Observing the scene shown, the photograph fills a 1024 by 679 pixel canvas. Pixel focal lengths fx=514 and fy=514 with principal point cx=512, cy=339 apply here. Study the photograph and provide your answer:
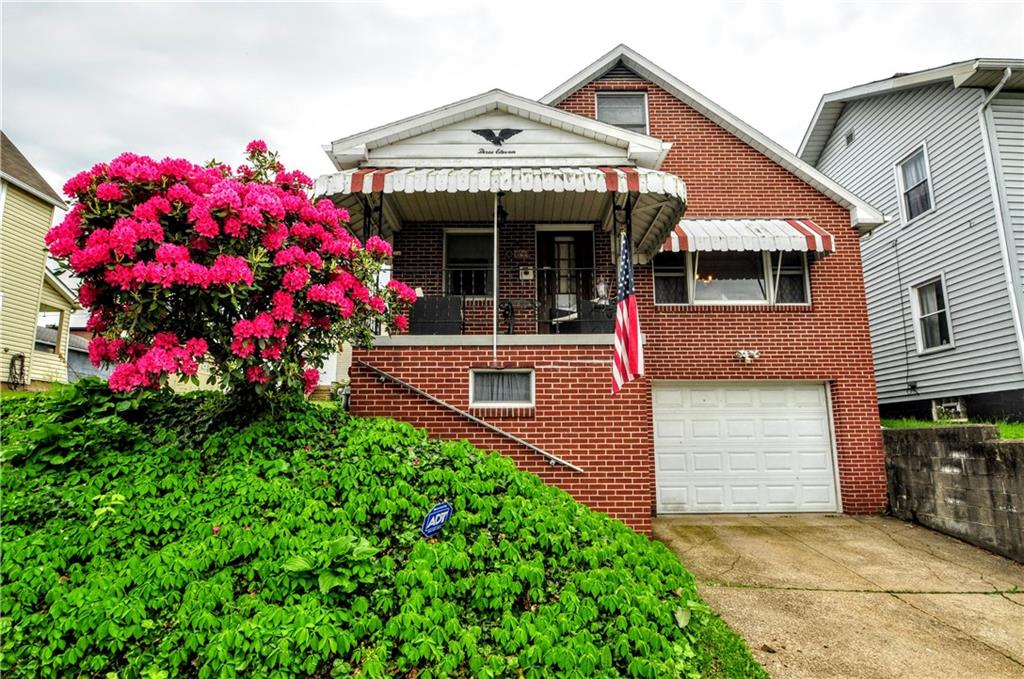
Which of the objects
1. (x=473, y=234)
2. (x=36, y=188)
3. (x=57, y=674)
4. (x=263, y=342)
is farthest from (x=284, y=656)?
(x=36, y=188)

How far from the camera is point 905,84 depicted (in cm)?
1145

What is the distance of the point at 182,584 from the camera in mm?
3420

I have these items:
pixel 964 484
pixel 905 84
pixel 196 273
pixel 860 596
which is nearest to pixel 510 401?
pixel 196 273

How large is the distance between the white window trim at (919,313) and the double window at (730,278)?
377 cm

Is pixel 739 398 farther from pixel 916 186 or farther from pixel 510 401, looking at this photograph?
pixel 916 186

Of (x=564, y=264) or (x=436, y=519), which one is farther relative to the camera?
(x=564, y=264)

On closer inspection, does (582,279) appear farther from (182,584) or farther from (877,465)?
(182,584)

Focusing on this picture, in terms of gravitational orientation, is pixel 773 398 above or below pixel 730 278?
below

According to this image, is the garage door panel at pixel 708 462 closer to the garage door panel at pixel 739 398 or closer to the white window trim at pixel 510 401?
the garage door panel at pixel 739 398

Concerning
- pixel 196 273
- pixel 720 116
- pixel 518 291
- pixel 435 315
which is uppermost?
pixel 720 116

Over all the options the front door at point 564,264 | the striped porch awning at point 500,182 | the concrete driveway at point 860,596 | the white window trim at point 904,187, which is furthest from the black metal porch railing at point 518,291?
the white window trim at point 904,187

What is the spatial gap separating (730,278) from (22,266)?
715 inches

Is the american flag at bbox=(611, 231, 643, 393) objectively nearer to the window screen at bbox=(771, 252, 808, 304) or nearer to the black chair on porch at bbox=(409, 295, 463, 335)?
the black chair on porch at bbox=(409, 295, 463, 335)

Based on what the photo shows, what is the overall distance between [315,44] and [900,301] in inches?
543
